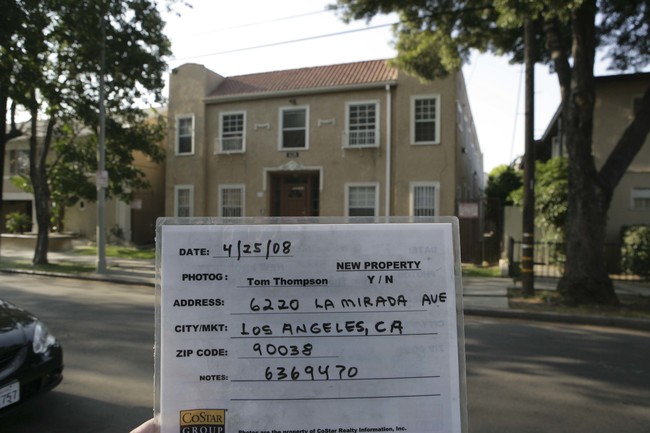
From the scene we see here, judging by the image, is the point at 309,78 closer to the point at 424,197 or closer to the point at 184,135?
the point at 184,135

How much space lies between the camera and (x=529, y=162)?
1056 cm

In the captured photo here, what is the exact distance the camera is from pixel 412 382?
1679 millimetres

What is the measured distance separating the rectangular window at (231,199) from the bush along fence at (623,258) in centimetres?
1145

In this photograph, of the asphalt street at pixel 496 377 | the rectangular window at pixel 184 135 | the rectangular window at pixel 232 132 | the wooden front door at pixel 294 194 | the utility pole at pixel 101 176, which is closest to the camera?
the asphalt street at pixel 496 377

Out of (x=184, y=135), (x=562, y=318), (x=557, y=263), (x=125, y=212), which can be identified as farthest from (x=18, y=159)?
(x=562, y=318)

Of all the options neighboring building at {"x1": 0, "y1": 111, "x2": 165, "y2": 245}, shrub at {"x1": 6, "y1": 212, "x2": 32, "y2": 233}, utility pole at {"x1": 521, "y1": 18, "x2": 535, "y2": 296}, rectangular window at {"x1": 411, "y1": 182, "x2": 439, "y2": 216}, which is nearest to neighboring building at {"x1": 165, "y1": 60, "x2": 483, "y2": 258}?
rectangular window at {"x1": 411, "y1": 182, "x2": 439, "y2": 216}

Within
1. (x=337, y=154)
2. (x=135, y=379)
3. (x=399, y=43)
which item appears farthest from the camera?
(x=337, y=154)

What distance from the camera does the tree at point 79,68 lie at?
10.9 meters

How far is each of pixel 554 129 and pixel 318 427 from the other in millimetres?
22234

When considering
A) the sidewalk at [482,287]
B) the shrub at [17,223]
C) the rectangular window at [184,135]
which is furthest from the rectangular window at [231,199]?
the shrub at [17,223]

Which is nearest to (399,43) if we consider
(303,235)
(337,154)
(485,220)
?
(337,154)

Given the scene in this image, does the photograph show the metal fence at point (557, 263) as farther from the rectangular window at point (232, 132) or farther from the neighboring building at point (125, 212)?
the neighboring building at point (125, 212)

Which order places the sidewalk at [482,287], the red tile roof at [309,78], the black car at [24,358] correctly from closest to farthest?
1. the black car at [24,358]
2. the sidewalk at [482,287]
3. the red tile roof at [309,78]

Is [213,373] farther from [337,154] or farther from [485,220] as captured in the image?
[485,220]
